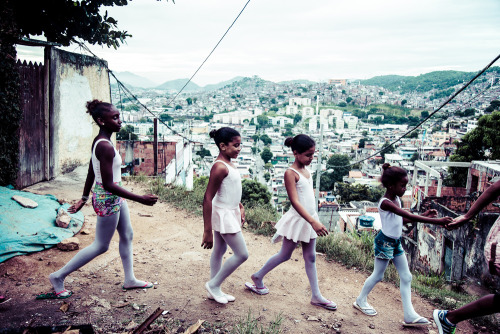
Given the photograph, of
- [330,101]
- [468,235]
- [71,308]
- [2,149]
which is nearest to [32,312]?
[71,308]

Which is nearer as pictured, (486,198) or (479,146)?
(486,198)

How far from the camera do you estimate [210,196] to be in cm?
268

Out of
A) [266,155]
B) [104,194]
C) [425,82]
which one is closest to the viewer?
[104,194]

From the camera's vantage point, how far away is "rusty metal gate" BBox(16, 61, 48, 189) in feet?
18.4

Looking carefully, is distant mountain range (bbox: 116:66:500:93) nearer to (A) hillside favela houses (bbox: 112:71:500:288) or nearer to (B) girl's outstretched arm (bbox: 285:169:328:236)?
(A) hillside favela houses (bbox: 112:71:500:288)

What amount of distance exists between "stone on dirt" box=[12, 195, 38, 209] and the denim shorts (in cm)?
388

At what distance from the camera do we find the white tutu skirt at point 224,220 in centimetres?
270

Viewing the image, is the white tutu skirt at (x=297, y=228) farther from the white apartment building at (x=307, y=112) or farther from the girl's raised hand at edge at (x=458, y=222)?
the white apartment building at (x=307, y=112)

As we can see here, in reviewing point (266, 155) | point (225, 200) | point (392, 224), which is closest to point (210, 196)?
point (225, 200)

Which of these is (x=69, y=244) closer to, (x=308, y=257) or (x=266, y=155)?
(x=308, y=257)

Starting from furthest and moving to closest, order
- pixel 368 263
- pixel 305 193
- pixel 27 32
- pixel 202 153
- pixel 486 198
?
pixel 202 153
pixel 27 32
pixel 368 263
pixel 305 193
pixel 486 198

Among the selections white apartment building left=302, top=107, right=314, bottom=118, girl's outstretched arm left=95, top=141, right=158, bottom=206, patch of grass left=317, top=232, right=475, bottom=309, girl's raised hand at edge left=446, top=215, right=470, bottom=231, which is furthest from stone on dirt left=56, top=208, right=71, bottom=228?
white apartment building left=302, top=107, right=314, bottom=118

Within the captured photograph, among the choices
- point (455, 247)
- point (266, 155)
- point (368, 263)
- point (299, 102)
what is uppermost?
point (299, 102)

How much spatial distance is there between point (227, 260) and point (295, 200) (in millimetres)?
725
